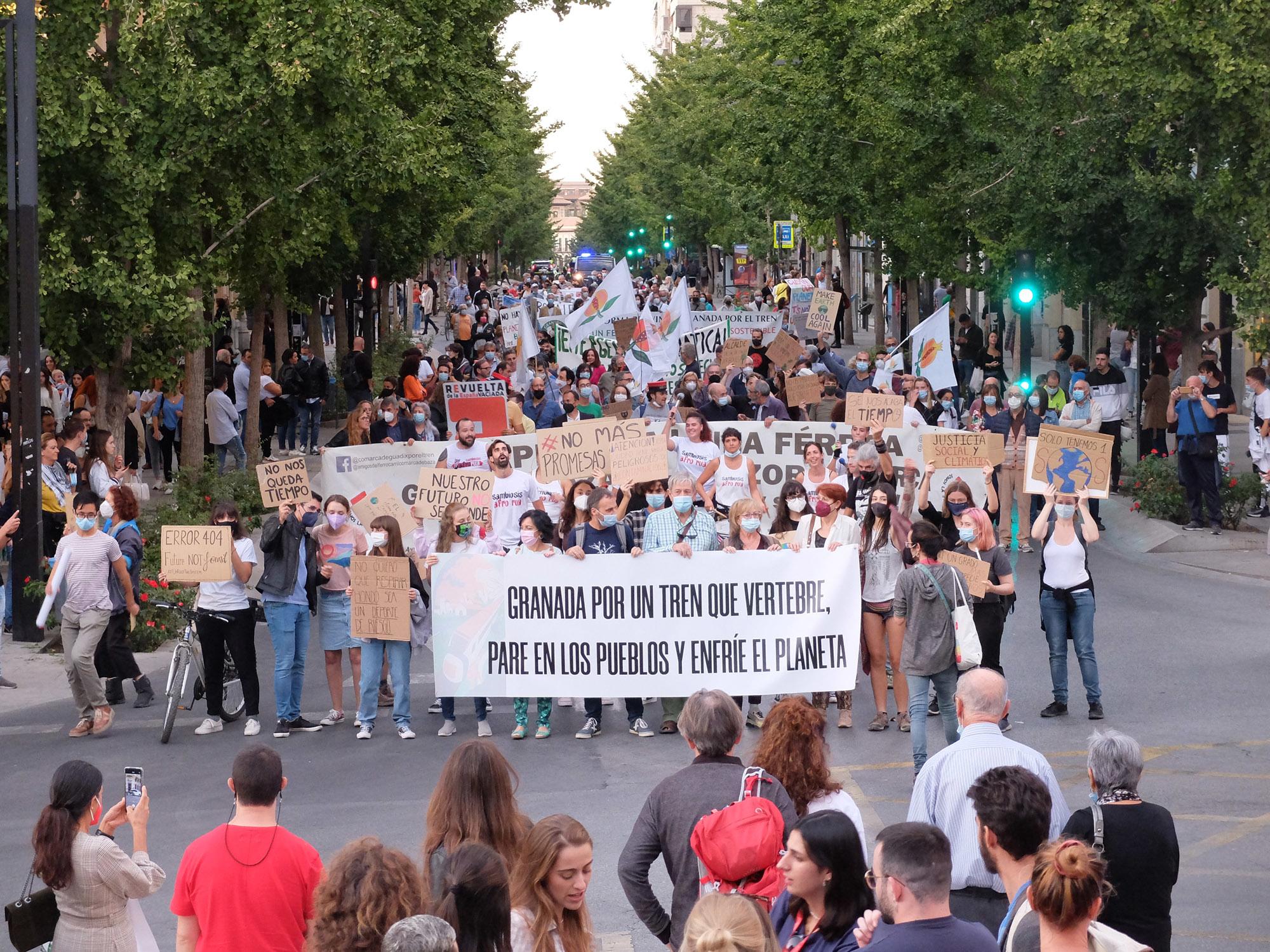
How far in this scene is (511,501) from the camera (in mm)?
13609

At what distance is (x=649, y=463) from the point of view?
13.7 meters

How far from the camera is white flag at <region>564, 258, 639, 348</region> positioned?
28547 mm

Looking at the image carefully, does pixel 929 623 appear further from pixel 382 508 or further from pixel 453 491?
pixel 382 508

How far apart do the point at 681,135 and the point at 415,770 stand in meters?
54.7

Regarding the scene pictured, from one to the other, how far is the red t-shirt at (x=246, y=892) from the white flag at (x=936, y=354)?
1640cm

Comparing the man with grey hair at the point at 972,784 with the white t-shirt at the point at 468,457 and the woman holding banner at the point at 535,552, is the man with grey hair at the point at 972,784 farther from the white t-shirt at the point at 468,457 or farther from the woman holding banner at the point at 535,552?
the white t-shirt at the point at 468,457

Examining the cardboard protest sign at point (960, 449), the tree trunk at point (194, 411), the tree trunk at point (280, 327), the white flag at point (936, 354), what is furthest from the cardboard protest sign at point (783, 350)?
the cardboard protest sign at point (960, 449)

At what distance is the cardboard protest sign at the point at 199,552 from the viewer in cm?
1150

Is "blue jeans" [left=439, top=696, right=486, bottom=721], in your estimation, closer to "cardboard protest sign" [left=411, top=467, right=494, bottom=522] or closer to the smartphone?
"cardboard protest sign" [left=411, top=467, right=494, bottom=522]

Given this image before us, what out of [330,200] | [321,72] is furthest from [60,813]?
[330,200]

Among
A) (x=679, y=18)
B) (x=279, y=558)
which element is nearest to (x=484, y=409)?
(x=279, y=558)

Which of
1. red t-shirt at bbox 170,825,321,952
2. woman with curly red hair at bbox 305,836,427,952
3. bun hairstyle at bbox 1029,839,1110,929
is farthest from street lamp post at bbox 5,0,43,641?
bun hairstyle at bbox 1029,839,1110,929

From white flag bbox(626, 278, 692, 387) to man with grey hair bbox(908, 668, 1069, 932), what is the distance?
20052 millimetres

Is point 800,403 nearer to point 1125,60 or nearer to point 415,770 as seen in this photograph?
point 1125,60
